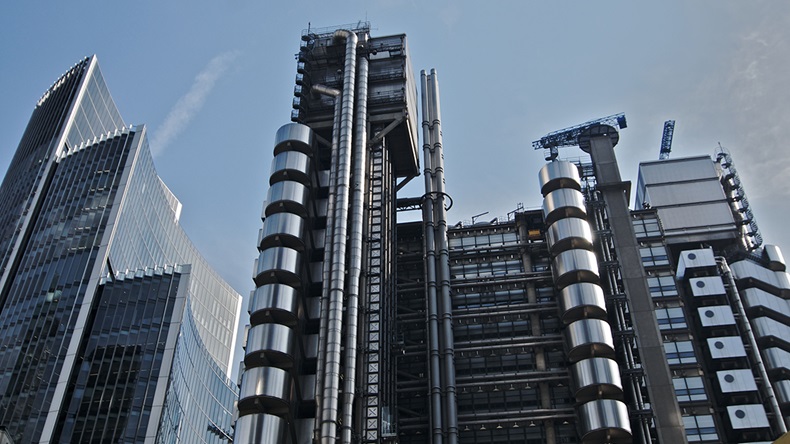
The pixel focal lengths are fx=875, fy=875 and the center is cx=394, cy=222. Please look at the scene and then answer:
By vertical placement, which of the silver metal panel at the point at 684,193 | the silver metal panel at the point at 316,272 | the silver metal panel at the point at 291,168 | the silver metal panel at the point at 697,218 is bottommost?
the silver metal panel at the point at 316,272

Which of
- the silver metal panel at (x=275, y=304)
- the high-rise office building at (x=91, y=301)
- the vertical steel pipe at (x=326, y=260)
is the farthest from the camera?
the high-rise office building at (x=91, y=301)

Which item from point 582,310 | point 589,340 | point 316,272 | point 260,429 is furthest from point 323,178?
point 589,340

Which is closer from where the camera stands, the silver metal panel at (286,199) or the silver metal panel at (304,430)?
the silver metal panel at (304,430)

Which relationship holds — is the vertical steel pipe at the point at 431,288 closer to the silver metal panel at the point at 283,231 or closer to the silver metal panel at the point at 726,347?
the silver metal panel at the point at 283,231

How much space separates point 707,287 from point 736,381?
1246 cm

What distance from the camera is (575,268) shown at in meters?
89.2

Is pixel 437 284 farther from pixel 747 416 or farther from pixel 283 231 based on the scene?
pixel 747 416

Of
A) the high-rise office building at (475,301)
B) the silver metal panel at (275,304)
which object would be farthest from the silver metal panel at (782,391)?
the silver metal panel at (275,304)

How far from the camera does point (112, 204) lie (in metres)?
137

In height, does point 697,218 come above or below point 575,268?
above

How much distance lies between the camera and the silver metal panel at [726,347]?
94.2 m

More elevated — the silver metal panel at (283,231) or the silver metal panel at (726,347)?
the silver metal panel at (283,231)

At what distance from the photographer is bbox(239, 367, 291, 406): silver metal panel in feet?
251

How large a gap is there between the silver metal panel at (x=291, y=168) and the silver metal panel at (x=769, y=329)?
5469cm
